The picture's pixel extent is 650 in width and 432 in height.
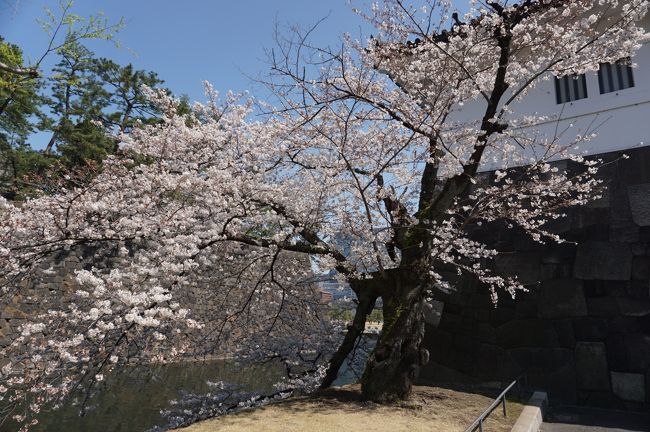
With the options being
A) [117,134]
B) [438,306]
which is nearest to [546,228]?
[438,306]

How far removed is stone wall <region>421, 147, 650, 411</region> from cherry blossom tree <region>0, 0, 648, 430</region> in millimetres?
1022

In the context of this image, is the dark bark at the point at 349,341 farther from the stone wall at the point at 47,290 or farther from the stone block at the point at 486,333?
the stone wall at the point at 47,290

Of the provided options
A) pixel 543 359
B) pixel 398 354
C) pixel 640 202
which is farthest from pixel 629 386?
pixel 398 354

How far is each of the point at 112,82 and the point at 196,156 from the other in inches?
864

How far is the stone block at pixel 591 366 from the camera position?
784 centimetres

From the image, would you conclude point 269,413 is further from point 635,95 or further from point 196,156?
point 635,95

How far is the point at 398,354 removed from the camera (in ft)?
20.8

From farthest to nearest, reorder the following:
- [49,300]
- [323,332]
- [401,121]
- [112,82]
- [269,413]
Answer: [112,82]
[49,300]
[323,332]
[401,121]
[269,413]

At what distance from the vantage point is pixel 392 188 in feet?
25.6

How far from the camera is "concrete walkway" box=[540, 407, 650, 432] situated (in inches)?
244

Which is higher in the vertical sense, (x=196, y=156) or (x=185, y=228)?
(x=196, y=156)

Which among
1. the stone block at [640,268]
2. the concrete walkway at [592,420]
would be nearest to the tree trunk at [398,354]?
the concrete walkway at [592,420]

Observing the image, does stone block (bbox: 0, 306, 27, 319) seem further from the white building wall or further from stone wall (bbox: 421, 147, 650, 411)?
the white building wall

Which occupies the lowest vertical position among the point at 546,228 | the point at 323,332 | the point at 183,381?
the point at 183,381
